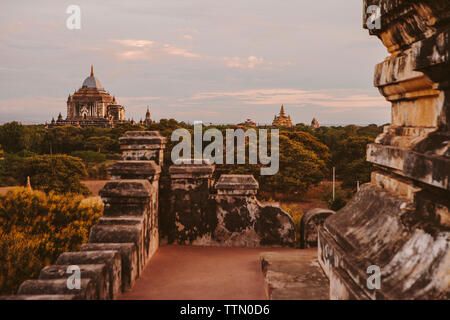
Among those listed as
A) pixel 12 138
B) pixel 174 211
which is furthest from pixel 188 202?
pixel 12 138

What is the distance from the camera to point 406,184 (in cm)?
279

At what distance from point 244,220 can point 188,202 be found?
88 cm

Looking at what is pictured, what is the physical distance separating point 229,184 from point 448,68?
164 inches

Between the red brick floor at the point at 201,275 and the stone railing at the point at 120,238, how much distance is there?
0.17 meters

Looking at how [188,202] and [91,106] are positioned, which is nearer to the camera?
[188,202]

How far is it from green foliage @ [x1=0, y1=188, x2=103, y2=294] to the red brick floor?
150 centimetres

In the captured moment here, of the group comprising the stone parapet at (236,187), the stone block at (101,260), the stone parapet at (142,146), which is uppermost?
the stone parapet at (142,146)

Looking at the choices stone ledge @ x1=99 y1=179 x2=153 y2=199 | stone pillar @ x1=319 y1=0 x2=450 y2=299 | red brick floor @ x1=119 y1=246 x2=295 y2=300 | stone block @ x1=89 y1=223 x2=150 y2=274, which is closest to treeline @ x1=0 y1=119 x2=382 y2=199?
red brick floor @ x1=119 y1=246 x2=295 y2=300

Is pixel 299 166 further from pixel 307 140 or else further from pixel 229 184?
pixel 229 184

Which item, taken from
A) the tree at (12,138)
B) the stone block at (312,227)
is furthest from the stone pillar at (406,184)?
the tree at (12,138)

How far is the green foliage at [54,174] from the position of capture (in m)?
23.3

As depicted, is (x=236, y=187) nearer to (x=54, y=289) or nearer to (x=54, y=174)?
(x=54, y=289)

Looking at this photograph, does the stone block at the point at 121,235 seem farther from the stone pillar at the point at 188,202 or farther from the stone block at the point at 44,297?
the stone block at the point at 44,297

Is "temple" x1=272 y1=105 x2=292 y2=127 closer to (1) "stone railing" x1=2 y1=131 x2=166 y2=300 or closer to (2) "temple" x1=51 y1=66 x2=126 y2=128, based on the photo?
(2) "temple" x1=51 y1=66 x2=126 y2=128
